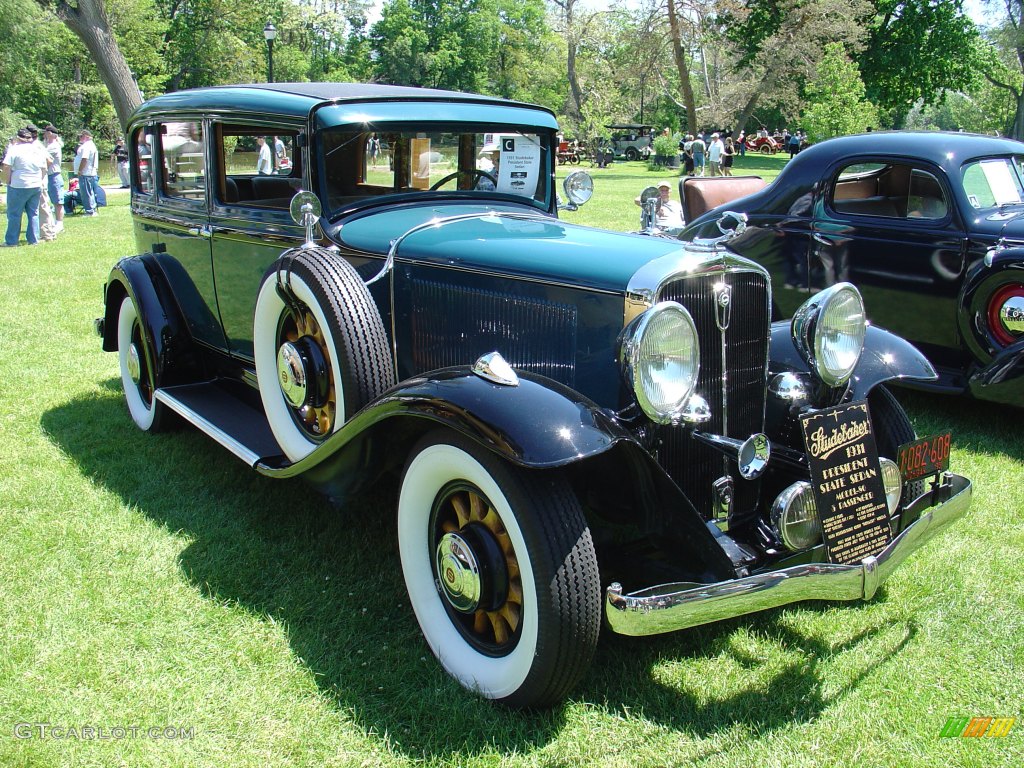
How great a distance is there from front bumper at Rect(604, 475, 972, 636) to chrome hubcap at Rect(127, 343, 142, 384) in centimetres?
358

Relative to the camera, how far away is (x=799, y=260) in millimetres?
5930

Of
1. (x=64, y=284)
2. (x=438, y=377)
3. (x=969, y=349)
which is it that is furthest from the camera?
(x=64, y=284)

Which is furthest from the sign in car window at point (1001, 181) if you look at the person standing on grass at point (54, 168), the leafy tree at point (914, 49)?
the leafy tree at point (914, 49)

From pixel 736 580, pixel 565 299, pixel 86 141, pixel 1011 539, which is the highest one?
pixel 86 141

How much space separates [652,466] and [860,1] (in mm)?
36766

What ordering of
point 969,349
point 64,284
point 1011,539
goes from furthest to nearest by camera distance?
point 64,284, point 969,349, point 1011,539

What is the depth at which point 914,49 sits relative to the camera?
37188 mm

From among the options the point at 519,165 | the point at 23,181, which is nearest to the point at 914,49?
the point at 23,181

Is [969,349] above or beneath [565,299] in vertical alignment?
beneath

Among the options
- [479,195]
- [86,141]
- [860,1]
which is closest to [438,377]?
[479,195]

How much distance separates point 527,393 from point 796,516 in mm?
948

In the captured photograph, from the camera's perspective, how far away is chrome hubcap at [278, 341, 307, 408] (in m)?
3.31

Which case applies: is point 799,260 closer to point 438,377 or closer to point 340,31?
point 438,377

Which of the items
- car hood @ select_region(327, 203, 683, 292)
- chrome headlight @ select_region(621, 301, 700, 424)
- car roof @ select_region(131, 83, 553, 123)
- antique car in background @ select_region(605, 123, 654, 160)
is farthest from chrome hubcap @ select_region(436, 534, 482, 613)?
antique car in background @ select_region(605, 123, 654, 160)
